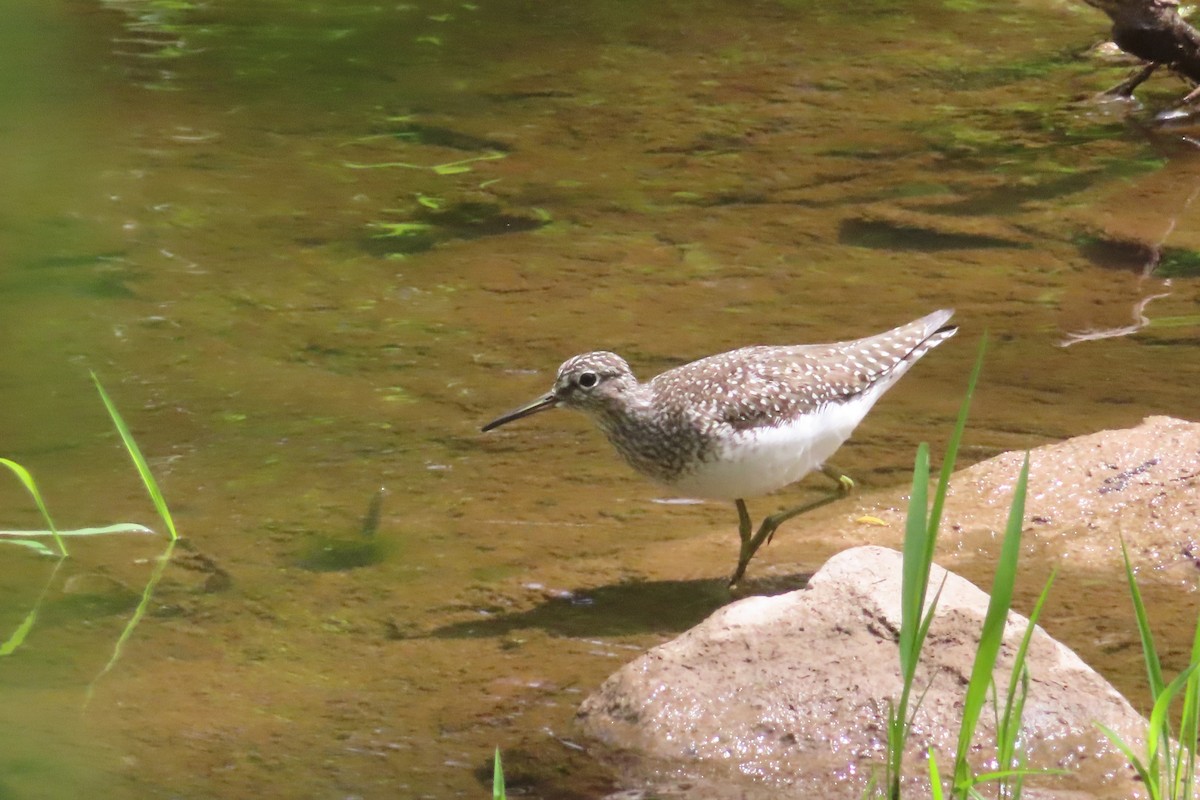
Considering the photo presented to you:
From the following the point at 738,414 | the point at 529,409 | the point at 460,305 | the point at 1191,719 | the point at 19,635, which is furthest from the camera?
the point at 460,305

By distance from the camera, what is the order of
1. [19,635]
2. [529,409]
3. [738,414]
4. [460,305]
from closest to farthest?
[19,635] → [738,414] → [529,409] → [460,305]

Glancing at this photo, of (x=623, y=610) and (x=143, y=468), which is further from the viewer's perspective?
(x=623, y=610)

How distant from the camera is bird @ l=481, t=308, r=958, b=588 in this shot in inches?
188

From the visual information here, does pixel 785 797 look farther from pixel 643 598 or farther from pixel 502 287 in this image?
pixel 502 287

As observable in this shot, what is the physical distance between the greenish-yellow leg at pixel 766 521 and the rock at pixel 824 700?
806 mm

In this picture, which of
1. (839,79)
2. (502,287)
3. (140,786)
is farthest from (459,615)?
(839,79)

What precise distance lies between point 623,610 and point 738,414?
733 millimetres

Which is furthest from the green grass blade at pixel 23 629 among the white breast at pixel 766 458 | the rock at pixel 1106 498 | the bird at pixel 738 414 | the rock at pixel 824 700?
the rock at pixel 1106 498

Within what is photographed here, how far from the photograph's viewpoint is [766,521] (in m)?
4.96

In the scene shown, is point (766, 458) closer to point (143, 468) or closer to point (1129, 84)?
point (143, 468)

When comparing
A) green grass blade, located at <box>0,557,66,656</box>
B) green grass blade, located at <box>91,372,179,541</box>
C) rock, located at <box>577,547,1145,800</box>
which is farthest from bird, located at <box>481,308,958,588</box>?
green grass blade, located at <box>0,557,66,656</box>

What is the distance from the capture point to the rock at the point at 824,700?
11.8ft

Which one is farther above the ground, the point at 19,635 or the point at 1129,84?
the point at 1129,84

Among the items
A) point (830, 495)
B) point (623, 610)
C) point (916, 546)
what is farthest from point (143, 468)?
point (916, 546)
